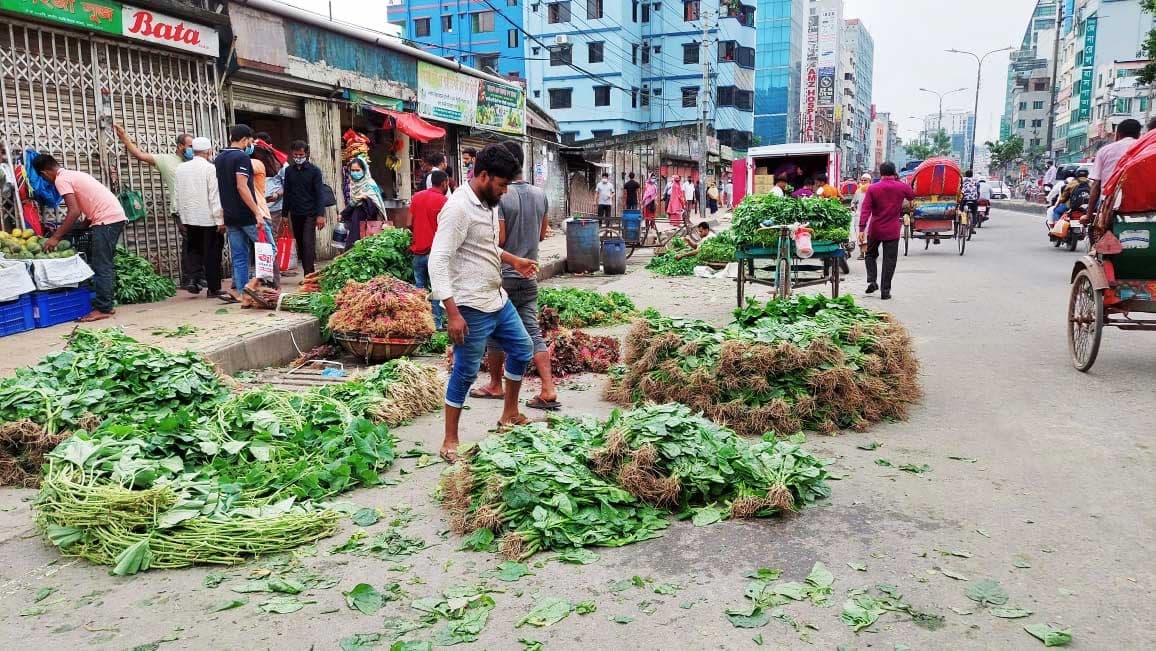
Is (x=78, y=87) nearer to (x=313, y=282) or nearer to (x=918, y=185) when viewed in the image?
(x=313, y=282)

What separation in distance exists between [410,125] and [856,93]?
135m

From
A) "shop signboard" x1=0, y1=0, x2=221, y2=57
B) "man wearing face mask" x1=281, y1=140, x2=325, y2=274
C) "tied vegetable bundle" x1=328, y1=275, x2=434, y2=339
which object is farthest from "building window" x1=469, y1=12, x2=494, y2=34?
"tied vegetable bundle" x1=328, y1=275, x2=434, y2=339

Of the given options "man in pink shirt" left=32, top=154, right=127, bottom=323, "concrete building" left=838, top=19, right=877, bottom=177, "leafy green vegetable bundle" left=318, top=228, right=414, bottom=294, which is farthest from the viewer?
"concrete building" left=838, top=19, right=877, bottom=177

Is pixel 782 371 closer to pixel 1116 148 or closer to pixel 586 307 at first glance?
pixel 586 307

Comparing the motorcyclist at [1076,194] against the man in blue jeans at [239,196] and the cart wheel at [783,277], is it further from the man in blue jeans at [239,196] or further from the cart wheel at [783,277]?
the man in blue jeans at [239,196]

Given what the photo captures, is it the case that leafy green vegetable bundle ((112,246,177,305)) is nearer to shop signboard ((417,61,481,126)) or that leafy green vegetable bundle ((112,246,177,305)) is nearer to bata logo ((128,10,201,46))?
bata logo ((128,10,201,46))

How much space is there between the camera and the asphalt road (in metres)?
3.04

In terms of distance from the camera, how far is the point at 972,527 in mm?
3934

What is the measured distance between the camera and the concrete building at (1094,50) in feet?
227

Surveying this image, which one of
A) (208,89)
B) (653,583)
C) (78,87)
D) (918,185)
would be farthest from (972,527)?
(918,185)

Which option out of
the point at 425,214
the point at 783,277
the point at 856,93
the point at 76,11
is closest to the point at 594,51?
the point at 76,11

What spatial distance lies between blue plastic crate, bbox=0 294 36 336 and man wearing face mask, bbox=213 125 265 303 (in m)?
2.19

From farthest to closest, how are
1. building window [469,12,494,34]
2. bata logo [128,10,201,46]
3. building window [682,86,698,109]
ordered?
1. building window [469,12,494,34]
2. building window [682,86,698,109]
3. bata logo [128,10,201,46]

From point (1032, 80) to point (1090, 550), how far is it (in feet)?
387
